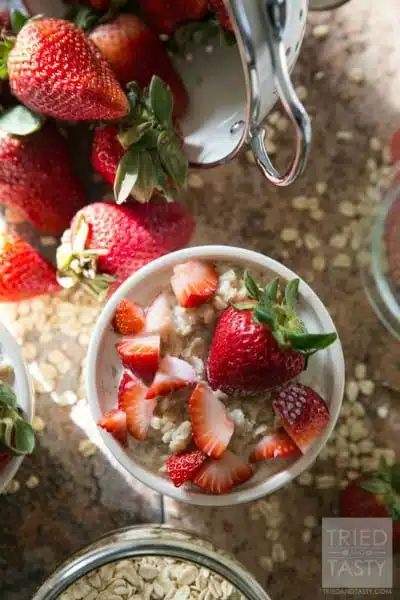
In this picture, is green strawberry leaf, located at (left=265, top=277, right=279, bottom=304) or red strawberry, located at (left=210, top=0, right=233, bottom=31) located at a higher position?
red strawberry, located at (left=210, top=0, right=233, bottom=31)

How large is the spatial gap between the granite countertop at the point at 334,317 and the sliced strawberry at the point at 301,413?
0.17 m

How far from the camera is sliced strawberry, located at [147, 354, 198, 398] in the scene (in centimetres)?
92

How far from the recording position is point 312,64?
43.6 inches

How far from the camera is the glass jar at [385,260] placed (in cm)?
108

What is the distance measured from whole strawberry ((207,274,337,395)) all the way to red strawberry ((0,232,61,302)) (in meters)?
0.24

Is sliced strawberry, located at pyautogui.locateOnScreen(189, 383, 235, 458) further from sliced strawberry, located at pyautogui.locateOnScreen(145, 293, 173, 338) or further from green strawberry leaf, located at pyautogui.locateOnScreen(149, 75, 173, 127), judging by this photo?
green strawberry leaf, located at pyautogui.locateOnScreen(149, 75, 173, 127)

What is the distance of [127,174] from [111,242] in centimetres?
8

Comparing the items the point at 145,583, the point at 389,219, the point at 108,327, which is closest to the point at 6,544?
the point at 145,583

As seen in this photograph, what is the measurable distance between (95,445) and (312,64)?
531mm

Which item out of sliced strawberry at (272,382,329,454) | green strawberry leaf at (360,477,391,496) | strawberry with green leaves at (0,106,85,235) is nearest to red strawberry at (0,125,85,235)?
strawberry with green leaves at (0,106,85,235)

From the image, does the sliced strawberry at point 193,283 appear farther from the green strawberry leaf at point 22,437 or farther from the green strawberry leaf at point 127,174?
the green strawberry leaf at point 22,437

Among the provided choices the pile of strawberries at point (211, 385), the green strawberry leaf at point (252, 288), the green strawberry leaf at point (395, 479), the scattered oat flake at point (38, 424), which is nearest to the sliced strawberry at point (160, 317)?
the pile of strawberries at point (211, 385)

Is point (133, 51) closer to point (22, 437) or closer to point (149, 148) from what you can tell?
point (149, 148)

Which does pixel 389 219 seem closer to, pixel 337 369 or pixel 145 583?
pixel 337 369
